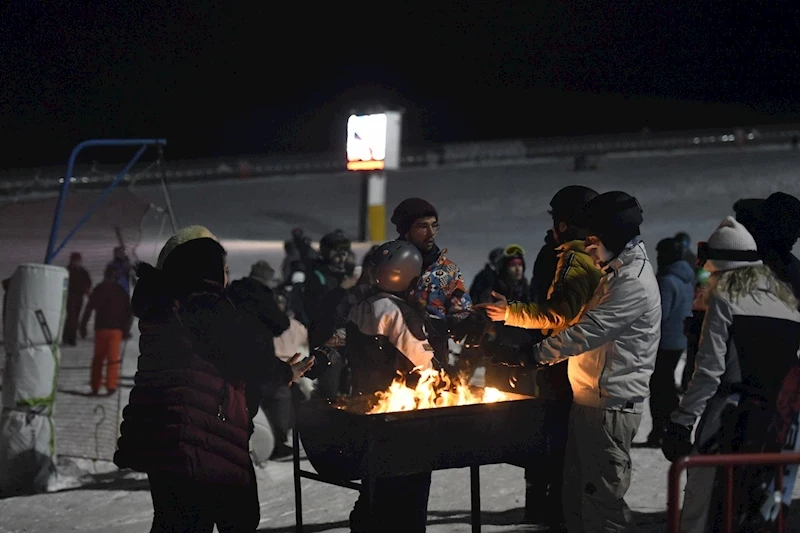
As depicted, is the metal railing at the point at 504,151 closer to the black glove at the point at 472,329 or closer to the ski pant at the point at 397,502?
the black glove at the point at 472,329

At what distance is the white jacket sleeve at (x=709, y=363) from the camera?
4211 millimetres

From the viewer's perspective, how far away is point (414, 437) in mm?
4426

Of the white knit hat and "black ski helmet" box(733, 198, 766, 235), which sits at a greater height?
"black ski helmet" box(733, 198, 766, 235)

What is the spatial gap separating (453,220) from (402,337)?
2066cm

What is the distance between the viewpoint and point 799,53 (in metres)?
29.5

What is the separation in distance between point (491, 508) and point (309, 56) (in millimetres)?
30645

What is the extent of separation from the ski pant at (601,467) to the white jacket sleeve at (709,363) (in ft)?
1.67

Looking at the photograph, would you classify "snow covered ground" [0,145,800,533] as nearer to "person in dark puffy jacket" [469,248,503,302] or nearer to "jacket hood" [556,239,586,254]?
"jacket hood" [556,239,586,254]

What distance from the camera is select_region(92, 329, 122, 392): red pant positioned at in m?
10.7

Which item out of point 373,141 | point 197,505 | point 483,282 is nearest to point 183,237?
point 197,505

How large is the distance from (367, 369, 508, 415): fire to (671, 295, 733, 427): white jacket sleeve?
37.7 inches

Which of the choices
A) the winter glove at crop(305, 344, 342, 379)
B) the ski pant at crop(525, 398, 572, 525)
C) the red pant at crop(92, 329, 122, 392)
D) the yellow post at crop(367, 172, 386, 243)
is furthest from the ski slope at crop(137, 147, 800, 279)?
the winter glove at crop(305, 344, 342, 379)

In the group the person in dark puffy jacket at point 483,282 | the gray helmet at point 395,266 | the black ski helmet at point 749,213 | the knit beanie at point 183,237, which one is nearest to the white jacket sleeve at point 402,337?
the gray helmet at point 395,266

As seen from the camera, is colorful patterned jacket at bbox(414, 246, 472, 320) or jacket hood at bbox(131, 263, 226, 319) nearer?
jacket hood at bbox(131, 263, 226, 319)
